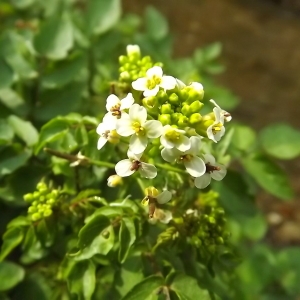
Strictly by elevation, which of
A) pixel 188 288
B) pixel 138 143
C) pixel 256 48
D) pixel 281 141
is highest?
pixel 138 143

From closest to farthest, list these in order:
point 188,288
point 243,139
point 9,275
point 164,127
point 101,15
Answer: point 164,127 < point 188,288 < point 9,275 < point 243,139 < point 101,15

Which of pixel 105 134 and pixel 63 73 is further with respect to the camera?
pixel 63 73

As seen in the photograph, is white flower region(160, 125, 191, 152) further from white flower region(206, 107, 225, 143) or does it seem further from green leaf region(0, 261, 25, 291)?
green leaf region(0, 261, 25, 291)

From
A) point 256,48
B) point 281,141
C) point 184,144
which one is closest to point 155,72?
point 184,144

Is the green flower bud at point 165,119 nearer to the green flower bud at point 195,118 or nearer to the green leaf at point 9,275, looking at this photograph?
the green flower bud at point 195,118

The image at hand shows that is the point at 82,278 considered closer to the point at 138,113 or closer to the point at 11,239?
the point at 11,239
